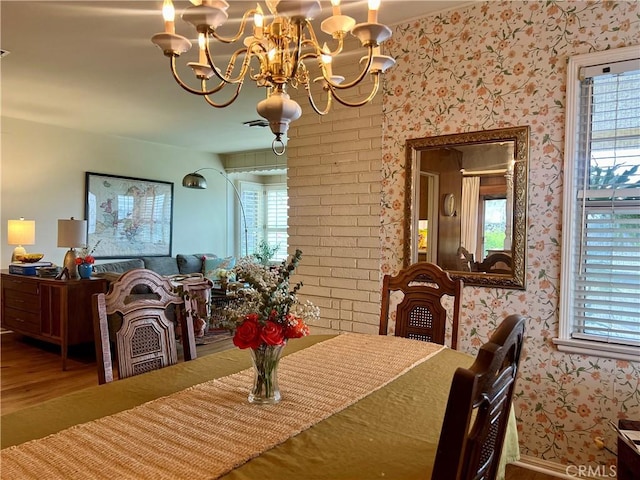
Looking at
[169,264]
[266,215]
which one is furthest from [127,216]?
[266,215]

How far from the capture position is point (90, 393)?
1.35 m

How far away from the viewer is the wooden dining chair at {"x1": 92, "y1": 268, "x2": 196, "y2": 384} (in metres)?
1.50

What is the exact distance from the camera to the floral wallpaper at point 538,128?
2.10m

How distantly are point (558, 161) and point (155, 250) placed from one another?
18.9ft

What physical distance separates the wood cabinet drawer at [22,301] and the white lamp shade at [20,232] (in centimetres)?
53

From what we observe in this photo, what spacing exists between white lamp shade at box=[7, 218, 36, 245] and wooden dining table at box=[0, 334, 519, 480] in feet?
13.3

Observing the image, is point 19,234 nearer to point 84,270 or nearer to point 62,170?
point 84,270

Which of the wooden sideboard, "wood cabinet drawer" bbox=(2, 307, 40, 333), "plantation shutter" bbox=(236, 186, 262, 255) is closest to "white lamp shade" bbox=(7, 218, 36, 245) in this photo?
the wooden sideboard

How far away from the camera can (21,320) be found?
14.8ft

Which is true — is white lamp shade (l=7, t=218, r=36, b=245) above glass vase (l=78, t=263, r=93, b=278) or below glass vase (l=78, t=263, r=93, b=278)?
Result: above

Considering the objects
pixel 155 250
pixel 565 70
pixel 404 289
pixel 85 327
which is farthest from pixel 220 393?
pixel 155 250

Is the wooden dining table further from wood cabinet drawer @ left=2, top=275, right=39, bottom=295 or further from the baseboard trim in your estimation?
wood cabinet drawer @ left=2, top=275, right=39, bottom=295

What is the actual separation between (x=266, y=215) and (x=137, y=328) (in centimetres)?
697

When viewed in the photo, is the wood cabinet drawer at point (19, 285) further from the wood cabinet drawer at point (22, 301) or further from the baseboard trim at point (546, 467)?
the baseboard trim at point (546, 467)
